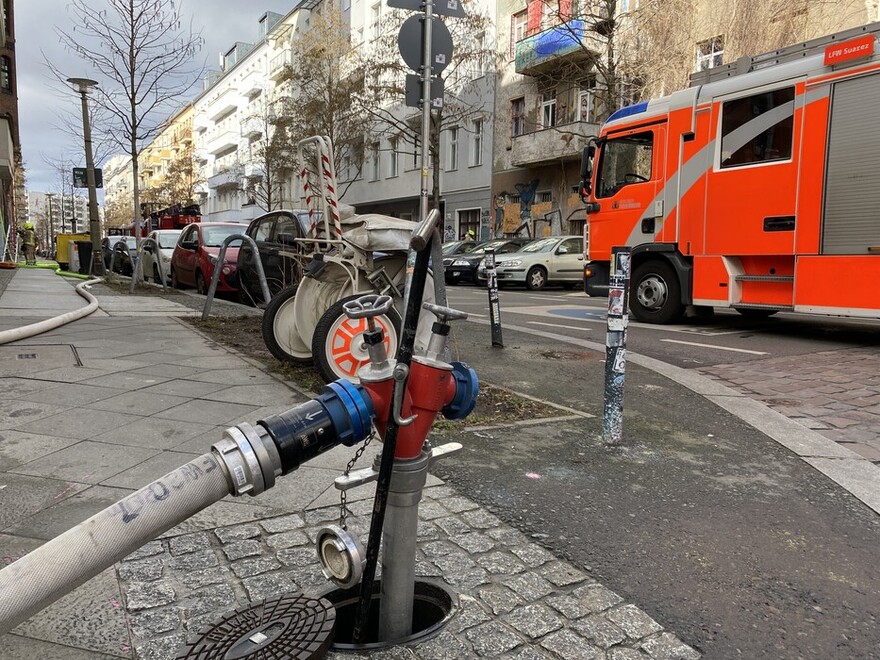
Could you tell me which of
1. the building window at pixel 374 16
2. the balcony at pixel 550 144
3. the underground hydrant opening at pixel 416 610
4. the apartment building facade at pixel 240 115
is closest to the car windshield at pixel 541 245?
the balcony at pixel 550 144

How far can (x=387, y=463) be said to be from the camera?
176 cm

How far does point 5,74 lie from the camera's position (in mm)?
48312

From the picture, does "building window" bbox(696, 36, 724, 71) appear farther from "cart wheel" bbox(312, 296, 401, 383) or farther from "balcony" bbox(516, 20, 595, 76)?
"cart wheel" bbox(312, 296, 401, 383)

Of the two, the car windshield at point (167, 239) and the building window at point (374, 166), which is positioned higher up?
the building window at point (374, 166)

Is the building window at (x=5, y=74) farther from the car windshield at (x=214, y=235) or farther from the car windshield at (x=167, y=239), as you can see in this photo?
the car windshield at (x=214, y=235)

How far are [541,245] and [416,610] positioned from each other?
18629 mm

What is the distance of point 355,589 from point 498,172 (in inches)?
1165

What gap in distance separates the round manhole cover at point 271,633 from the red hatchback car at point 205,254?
10.3 m

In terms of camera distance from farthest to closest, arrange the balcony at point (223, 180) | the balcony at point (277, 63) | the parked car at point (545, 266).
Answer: the balcony at point (223, 180)
the balcony at point (277, 63)
the parked car at point (545, 266)

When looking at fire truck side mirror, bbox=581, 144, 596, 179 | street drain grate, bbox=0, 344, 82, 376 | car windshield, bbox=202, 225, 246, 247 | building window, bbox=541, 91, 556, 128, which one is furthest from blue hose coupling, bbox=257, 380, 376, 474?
building window, bbox=541, 91, 556, 128

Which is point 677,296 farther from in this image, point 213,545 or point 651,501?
point 213,545

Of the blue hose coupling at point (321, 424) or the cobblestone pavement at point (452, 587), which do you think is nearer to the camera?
the blue hose coupling at point (321, 424)

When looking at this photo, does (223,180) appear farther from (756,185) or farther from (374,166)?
(756,185)

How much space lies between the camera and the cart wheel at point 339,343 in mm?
4645
